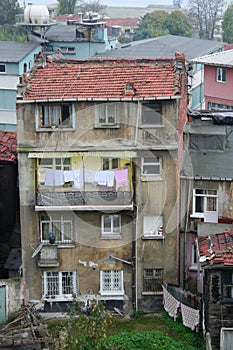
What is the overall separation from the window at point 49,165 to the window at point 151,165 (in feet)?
10.1

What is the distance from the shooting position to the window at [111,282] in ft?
96.7

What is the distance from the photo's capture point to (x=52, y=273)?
96.5 feet

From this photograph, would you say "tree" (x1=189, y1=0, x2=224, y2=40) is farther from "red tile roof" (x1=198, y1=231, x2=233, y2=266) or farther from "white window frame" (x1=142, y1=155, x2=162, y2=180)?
"red tile roof" (x1=198, y1=231, x2=233, y2=266)

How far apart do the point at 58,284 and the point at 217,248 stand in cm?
712

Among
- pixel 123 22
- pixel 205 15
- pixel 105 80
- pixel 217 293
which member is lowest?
pixel 217 293

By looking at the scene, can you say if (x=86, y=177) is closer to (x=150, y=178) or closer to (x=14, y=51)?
(x=150, y=178)

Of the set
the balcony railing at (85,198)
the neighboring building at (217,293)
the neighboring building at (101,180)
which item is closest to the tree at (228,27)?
the neighboring building at (101,180)

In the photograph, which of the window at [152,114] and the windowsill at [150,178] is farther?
the windowsill at [150,178]

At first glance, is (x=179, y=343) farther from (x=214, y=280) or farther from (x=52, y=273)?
(x=52, y=273)

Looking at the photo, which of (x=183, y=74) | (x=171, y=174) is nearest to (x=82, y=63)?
(x=183, y=74)

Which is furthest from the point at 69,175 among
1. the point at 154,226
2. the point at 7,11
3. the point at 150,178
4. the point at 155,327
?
the point at 7,11

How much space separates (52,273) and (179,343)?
629 cm

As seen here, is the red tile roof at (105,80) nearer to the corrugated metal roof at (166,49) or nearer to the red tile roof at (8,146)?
the red tile roof at (8,146)

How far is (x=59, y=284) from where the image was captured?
29.5m
